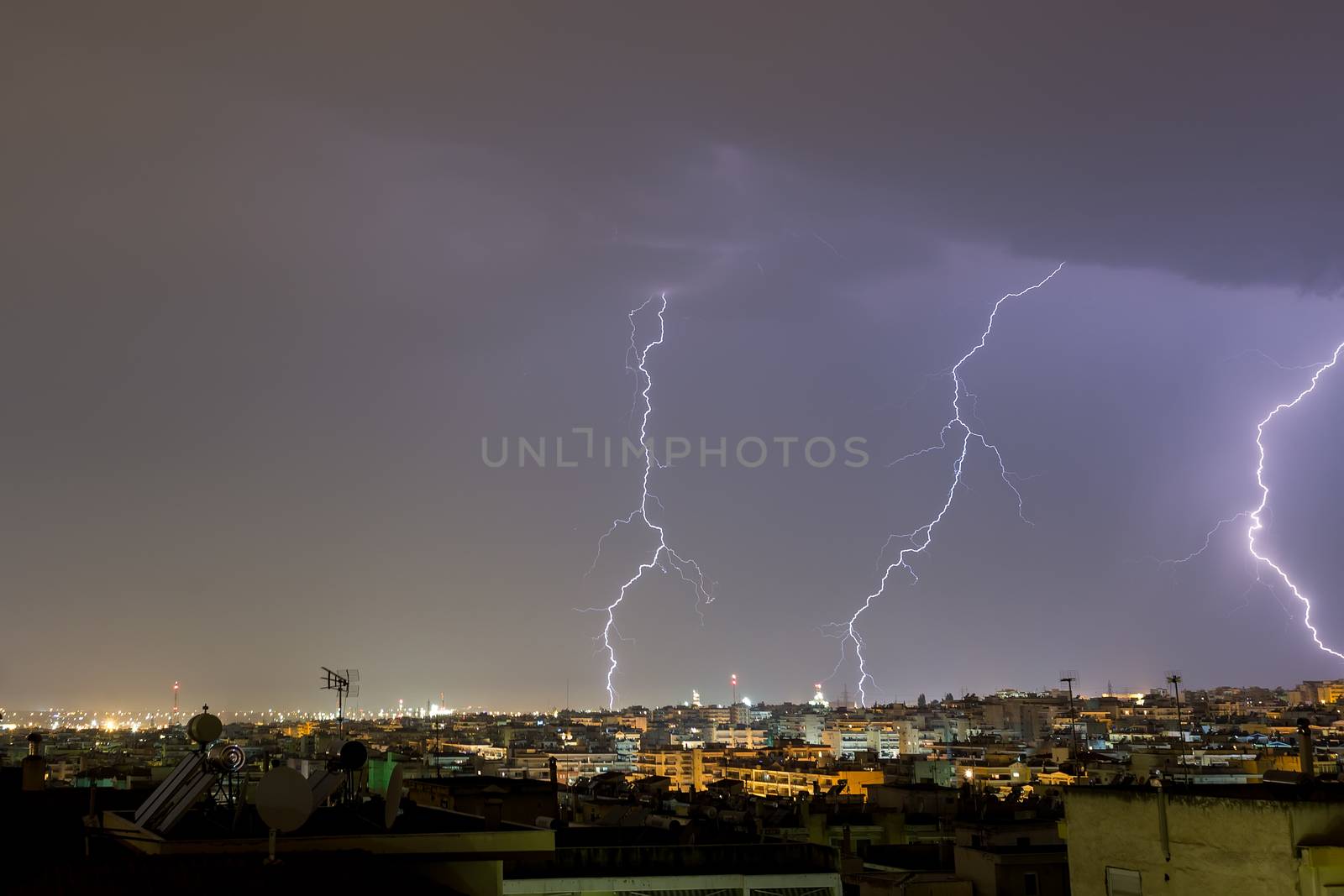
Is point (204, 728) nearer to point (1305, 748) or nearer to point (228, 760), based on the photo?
point (228, 760)

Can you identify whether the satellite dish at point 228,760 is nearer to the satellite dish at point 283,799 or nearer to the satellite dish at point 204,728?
the satellite dish at point 204,728

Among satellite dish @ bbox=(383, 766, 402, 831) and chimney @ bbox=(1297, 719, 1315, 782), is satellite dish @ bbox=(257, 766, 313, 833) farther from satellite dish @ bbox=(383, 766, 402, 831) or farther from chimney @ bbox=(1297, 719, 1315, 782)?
chimney @ bbox=(1297, 719, 1315, 782)

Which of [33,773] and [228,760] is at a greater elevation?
[228,760]

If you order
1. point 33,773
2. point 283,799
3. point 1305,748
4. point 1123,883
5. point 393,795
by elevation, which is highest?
point 283,799

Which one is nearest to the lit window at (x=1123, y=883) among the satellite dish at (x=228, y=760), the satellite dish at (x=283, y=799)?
the satellite dish at (x=283, y=799)

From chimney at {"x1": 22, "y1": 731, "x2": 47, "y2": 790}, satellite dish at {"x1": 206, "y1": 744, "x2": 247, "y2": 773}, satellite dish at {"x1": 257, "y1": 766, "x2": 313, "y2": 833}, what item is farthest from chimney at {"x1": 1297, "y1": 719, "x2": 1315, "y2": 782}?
chimney at {"x1": 22, "y1": 731, "x2": 47, "y2": 790}

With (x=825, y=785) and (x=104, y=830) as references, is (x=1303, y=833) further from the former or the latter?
(x=825, y=785)

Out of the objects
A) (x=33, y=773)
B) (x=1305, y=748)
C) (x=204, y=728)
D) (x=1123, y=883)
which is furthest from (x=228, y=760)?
(x=1305, y=748)

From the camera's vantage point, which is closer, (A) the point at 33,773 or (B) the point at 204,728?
(B) the point at 204,728
